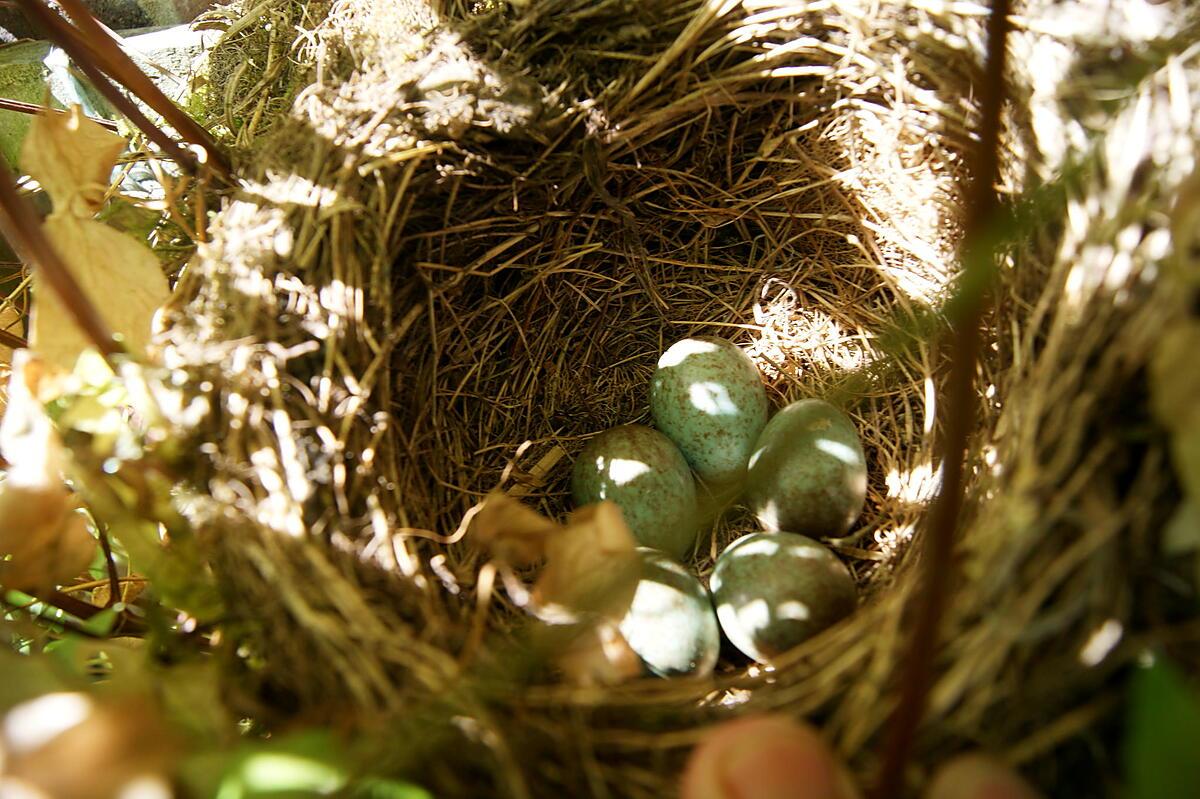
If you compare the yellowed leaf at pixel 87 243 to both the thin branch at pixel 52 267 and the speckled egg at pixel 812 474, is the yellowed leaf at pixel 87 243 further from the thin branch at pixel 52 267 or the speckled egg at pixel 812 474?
the speckled egg at pixel 812 474

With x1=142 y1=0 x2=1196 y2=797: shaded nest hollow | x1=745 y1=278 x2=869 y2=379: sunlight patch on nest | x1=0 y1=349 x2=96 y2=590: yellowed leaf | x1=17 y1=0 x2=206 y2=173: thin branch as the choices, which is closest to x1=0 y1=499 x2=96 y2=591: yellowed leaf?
x1=0 y1=349 x2=96 y2=590: yellowed leaf

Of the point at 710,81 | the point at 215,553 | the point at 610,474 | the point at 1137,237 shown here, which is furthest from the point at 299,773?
the point at 710,81

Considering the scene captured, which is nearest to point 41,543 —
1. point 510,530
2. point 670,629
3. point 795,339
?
point 510,530

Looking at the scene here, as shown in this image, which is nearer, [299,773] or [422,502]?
[299,773]

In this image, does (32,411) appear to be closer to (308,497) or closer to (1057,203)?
(308,497)

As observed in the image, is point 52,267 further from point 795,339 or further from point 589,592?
point 795,339

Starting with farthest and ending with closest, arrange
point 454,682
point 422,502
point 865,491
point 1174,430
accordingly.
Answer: point 865,491 < point 422,502 < point 454,682 < point 1174,430

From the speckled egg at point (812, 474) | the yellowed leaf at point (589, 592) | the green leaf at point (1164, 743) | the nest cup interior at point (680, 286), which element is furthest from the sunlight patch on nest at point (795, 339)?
the green leaf at point (1164, 743)
